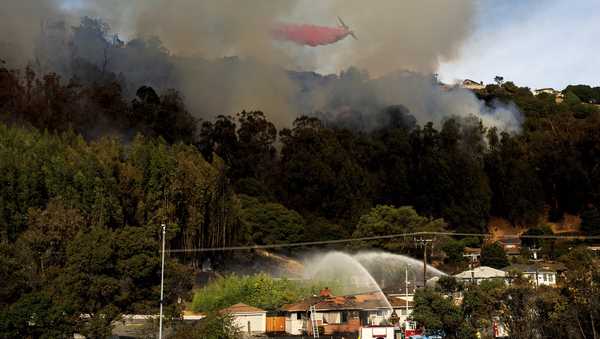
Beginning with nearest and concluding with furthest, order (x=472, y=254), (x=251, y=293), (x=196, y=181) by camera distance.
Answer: (x=251, y=293), (x=196, y=181), (x=472, y=254)

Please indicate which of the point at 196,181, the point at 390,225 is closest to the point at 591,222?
the point at 390,225

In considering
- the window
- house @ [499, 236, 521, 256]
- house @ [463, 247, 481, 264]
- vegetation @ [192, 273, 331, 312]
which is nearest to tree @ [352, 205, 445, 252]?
house @ [463, 247, 481, 264]

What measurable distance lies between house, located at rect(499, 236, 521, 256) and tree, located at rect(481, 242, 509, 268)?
872 centimetres

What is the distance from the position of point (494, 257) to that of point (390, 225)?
41.6ft

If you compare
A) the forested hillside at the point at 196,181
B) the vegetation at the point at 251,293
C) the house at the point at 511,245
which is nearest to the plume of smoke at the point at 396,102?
the forested hillside at the point at 196,181

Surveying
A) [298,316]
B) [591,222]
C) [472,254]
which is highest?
[591,222]

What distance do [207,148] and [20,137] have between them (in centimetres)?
3890

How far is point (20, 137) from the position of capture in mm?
69188

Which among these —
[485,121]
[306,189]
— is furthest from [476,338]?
[485,121]

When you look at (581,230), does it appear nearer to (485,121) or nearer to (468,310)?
(485,121)

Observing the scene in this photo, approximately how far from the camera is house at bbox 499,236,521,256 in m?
98.3

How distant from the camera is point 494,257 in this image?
85875 millimetres

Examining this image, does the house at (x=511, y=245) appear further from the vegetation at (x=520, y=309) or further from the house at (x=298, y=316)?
the vegetation at (x=520, y=309)

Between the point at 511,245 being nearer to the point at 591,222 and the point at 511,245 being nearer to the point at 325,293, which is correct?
the point at 591,222
